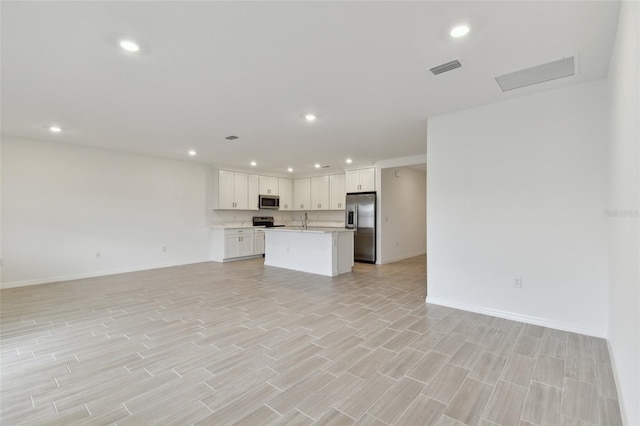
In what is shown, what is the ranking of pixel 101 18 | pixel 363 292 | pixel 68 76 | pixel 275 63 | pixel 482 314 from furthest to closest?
1. pixel 363 292
2. pixel 482 314
3. pixel 68 76
4. pixel 275 63
5. pixel 101 18

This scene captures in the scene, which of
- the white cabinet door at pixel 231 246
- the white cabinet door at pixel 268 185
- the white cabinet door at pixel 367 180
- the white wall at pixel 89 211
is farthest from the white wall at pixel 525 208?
the white wall at pixel 89 211

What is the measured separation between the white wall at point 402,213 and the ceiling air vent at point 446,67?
4570 millimetres

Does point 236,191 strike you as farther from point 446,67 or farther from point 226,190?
point 446,67

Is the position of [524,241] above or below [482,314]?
above

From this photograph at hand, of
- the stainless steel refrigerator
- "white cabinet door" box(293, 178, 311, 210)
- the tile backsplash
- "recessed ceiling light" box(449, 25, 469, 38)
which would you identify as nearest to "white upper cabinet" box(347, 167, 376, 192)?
the stainless steel refrigerator

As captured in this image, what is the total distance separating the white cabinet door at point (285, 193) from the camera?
926cm

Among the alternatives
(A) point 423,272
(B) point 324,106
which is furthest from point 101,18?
(A) point 423,272

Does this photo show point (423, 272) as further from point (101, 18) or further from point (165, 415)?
point (101, 18)

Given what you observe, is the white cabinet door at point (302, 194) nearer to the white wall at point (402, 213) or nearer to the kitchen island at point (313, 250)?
the kitchen island at point (313, 250)

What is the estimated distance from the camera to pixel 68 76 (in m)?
2.74

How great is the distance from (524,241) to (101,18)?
4357 mm

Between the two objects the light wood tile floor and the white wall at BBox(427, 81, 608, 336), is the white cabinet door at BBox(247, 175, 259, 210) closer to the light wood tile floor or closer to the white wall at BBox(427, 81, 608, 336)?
the light wood tile floor

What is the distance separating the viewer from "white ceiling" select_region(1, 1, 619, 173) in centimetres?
188

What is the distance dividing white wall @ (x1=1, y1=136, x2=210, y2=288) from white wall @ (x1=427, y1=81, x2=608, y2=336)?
5910 millimetres
